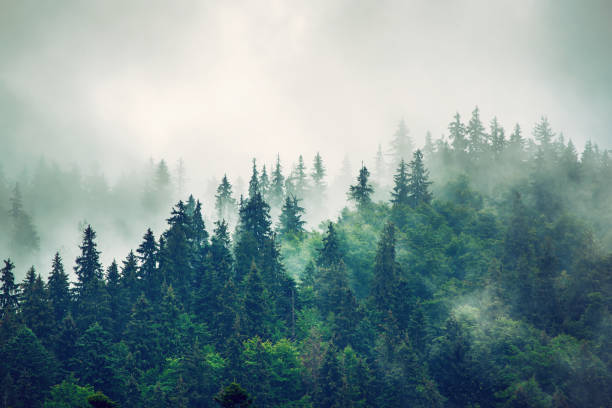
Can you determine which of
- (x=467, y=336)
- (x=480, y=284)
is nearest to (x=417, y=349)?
(x=467, y=336)

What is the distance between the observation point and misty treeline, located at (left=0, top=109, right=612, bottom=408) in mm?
52562

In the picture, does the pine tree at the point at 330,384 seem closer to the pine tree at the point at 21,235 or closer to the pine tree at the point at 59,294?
the pine tree at the point at 59,294

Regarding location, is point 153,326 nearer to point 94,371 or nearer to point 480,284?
point 94,371

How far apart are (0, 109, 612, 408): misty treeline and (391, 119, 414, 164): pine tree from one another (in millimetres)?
45377

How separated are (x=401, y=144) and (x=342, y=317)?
77.3 meters

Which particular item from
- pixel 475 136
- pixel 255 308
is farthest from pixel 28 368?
pixel 475 136

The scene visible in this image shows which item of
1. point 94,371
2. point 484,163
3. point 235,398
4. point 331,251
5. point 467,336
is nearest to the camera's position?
point 235,398

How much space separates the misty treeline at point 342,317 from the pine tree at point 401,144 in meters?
45.4

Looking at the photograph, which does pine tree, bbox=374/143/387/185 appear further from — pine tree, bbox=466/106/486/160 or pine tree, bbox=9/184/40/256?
pine tree, bbox=9/184/40/256

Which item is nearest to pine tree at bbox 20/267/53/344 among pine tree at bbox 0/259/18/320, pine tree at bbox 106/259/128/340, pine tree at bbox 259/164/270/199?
pine tree at bbox 0/259/18/320

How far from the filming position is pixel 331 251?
70750 mm

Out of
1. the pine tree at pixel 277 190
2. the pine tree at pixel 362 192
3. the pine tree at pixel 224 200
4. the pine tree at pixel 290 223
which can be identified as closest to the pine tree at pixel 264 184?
the pine tree at pixel 277 190

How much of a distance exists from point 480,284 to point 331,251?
66.8 feet

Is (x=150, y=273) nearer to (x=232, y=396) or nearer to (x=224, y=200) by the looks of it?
(x=232, y=396)
